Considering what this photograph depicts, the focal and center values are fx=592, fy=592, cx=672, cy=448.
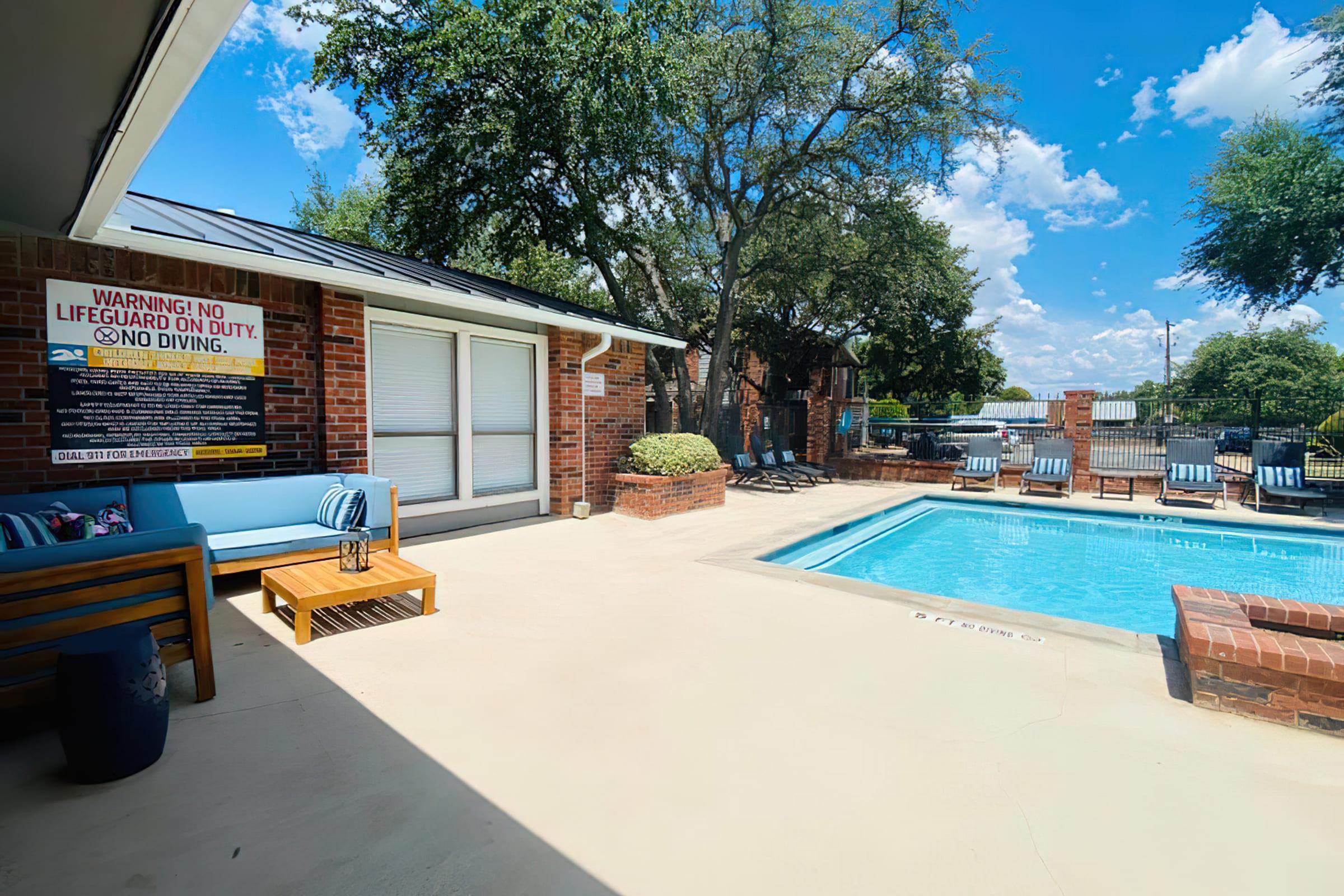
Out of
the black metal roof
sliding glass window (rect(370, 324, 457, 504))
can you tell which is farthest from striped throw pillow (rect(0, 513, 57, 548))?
sliding glass window (rect(370, 324, 457, 504))

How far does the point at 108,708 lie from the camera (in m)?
2.15

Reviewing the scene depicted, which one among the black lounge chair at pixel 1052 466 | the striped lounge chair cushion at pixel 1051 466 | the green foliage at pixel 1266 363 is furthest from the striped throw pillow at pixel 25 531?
the green foliage at pixel 1266 363

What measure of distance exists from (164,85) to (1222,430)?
21.3m

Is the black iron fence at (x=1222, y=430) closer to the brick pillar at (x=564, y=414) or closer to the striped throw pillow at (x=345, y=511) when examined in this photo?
the brick pillar at (x=564, y=414)

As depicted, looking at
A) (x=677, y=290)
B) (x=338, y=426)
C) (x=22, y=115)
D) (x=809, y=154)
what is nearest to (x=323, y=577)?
(x=338, y=426)

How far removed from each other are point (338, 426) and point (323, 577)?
223cm

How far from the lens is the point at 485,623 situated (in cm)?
385

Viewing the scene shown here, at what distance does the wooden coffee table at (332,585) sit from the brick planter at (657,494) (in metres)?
3.94

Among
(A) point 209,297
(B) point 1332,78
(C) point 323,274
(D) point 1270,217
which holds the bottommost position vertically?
(A) point 209,297

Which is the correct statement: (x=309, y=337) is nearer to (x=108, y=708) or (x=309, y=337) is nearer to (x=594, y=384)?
(x=594, y=384)

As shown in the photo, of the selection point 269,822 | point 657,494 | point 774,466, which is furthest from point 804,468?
point 269,822

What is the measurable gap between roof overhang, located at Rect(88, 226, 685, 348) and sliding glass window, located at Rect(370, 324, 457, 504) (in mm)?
495

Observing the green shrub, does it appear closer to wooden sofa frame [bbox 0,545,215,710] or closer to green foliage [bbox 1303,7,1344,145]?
wooden sofa frame [bbox 0,545,215,710]

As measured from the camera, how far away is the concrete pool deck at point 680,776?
176 centimetres
